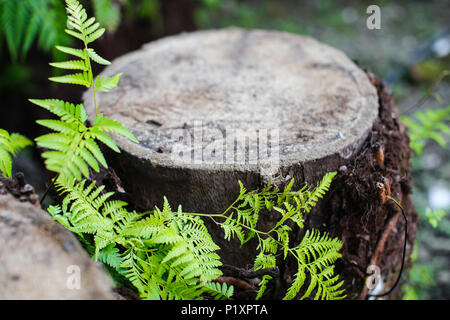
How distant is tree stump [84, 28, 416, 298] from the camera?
5.55ft

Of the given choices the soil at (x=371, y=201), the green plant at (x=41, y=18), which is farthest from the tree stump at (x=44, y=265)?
the green plant at (x=41, y=18)

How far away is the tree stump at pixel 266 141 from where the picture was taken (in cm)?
169

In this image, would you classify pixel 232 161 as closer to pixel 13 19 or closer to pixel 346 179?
pixel 346 179

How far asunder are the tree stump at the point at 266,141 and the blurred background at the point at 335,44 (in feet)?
1.45

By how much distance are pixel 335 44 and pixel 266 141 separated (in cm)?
494

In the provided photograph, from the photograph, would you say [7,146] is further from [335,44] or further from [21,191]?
[335,44]

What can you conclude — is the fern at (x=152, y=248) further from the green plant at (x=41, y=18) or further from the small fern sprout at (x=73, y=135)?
the green plant at (x=41, y=18)

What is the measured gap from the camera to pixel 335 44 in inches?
242

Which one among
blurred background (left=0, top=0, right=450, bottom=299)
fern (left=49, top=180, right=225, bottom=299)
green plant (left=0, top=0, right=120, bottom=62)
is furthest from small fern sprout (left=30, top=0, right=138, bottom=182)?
A: green plant (left=0, top=0, right=120, bottom=62)

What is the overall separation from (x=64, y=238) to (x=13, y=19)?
271cm

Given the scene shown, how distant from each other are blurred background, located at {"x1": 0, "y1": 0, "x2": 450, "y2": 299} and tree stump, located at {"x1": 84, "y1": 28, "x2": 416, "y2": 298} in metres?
0.44

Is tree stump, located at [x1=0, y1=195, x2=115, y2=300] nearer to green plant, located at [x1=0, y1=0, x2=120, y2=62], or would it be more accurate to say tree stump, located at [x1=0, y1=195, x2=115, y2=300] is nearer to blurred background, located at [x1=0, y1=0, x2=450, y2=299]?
blurred background, located at [x1=0, y1=0, x2=450, y2=299]
